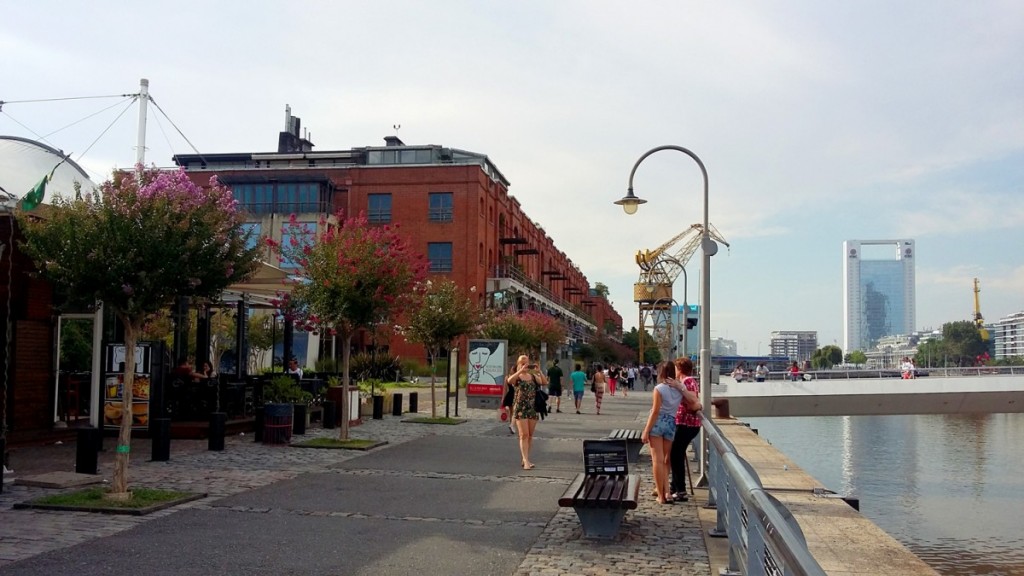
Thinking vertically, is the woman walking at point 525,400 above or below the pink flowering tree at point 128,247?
below

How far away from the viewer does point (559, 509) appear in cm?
1049

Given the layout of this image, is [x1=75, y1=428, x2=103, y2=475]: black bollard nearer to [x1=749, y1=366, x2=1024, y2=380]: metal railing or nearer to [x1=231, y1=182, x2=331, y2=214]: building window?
[x1=231, y1=182, x2=331, y2=214]: building window

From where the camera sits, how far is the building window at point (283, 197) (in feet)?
202

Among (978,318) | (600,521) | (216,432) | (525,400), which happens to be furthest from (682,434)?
(978,318)

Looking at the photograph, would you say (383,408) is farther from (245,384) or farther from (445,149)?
(445,149)

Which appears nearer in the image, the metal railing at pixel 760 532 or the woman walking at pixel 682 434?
the metal railing at pixel 760 532

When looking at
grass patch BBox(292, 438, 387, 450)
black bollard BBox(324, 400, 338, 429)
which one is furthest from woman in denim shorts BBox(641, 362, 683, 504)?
black bollard BBox(324, 400, 338, 429)

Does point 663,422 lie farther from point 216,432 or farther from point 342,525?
point 216,432

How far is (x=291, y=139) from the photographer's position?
238 ft

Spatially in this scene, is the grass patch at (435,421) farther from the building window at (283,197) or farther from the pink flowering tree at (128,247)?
the building window at (283,197)

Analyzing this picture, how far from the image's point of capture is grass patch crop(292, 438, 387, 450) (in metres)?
16.3

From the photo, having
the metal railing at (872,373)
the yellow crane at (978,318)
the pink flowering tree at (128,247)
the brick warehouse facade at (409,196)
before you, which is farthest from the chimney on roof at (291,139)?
the yellow crane at (978,318)

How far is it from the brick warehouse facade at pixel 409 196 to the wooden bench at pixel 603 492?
157 ft

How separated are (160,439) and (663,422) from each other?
763cm
